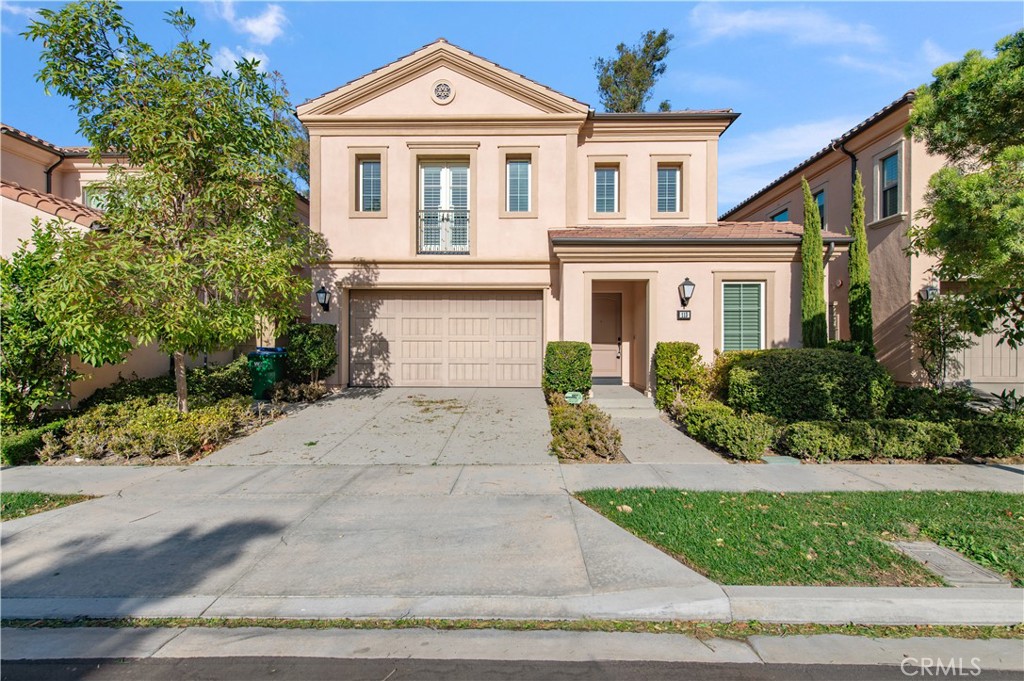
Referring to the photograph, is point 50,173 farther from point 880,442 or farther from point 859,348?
point 859,348

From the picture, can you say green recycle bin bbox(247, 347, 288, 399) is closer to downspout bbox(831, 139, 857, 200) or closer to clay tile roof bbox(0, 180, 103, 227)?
clay tile roof bbox(0, 180, 103, 227)

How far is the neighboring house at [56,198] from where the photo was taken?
8.62m

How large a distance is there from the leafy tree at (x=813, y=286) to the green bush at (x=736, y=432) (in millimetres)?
3619

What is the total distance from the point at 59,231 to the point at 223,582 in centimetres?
665

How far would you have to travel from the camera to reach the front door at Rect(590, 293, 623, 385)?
13102 millimetres

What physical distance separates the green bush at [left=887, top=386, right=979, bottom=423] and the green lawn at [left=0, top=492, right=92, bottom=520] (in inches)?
474

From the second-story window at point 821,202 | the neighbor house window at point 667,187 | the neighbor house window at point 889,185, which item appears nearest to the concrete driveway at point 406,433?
the neighbor house window at point 667,187

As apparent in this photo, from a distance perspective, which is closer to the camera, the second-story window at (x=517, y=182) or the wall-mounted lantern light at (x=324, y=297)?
the wall-mounted lantern light at (x=324, y=297)

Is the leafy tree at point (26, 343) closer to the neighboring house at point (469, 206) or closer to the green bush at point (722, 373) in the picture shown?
the neighboring house at point (469, 206)

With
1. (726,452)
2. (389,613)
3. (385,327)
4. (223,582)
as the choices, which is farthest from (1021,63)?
(385,327)

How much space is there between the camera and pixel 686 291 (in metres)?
10.9

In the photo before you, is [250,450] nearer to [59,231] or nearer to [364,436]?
[364,436]

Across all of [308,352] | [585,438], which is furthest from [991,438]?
[308,352]

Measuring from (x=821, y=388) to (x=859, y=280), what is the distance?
4.97m
